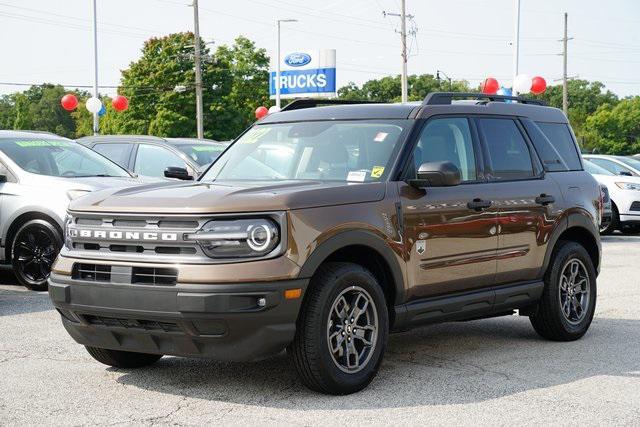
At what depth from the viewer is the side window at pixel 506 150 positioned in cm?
745

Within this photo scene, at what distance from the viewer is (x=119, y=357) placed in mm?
6664

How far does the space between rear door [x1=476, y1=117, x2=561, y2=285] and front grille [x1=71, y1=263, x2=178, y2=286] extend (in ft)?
8.61

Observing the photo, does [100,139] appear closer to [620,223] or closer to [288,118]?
[288,118]

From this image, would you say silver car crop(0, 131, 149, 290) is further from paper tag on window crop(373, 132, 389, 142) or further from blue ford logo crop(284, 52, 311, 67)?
blue ford logo crop(284, 52, 311, 67)

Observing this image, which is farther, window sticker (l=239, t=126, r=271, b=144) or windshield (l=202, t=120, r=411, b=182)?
window sticker (l=239, t=126, r=271, b=144)

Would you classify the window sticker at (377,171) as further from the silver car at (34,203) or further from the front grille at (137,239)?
the silver car at (34,203)

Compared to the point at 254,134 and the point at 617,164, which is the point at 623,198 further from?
the point at 254,134

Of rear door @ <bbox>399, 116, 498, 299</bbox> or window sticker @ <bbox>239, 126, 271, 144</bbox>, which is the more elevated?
window sticker @ <bbox>239, 126, 271, 144</bbox>

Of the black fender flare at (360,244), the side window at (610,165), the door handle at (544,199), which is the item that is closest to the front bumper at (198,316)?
the black fender flare at (360,244)

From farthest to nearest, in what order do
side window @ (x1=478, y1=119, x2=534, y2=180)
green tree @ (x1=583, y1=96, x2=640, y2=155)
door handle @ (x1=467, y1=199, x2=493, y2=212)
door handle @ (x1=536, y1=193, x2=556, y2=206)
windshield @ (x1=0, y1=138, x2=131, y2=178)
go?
green tree @ (x1=583, y1=96, x2=640, y2=155), windshield @ (x1=0, y1=138, x2=131, y2=178), door handle @ (x1=536, y1=193, x2=556, y2=206), side window @ (x1=478, y1=119, x2=534, y2=180), door handle @ (x1=467, y1=199, x2=493, y2=212)

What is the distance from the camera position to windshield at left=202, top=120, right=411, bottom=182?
21.7 feet

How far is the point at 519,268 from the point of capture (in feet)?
24.6

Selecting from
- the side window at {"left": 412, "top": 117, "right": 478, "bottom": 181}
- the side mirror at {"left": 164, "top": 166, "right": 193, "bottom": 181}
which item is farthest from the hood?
the side mirror at {"left": 164, "top": 166, "right": 193, "bottom": 181}

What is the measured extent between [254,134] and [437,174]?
167cm
